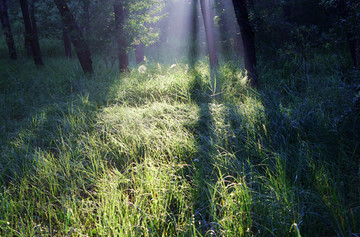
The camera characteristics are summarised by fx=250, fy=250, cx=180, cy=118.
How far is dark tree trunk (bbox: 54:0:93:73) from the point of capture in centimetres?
866

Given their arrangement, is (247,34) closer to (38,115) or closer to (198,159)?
(198,159)

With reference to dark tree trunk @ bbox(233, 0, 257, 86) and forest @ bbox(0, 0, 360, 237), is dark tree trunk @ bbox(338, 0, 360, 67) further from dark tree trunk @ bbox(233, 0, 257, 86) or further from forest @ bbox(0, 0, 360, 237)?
dark tree trunk @ bbox(233, 0, 257, 86)

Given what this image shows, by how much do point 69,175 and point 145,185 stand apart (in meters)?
0.91

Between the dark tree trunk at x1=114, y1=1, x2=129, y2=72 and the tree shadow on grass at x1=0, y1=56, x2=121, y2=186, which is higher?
the dark tree trunk at x1=114, y1=1, x2=129, y2=72

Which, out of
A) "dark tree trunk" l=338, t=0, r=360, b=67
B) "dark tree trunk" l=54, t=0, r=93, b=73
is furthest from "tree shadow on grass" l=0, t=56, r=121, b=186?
"dark tree trunk" l=338, t=0, r=360, b=67

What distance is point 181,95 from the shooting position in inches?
215

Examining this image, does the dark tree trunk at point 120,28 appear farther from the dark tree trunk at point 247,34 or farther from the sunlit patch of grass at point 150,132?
the sunlit patch of grass at point 150,132

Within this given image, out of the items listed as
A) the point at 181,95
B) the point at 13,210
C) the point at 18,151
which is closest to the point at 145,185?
the point at 13,210

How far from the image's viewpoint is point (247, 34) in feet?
19.3

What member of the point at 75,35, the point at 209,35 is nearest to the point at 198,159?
the point at 209,35

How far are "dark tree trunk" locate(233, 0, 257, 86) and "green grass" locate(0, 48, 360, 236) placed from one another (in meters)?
1.05

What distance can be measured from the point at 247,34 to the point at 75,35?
601cm

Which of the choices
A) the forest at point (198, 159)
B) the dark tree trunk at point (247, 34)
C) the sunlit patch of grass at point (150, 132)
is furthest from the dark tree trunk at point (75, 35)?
the dark tree trunk at point (247, 34)

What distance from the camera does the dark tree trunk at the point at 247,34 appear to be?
18.5 feet
